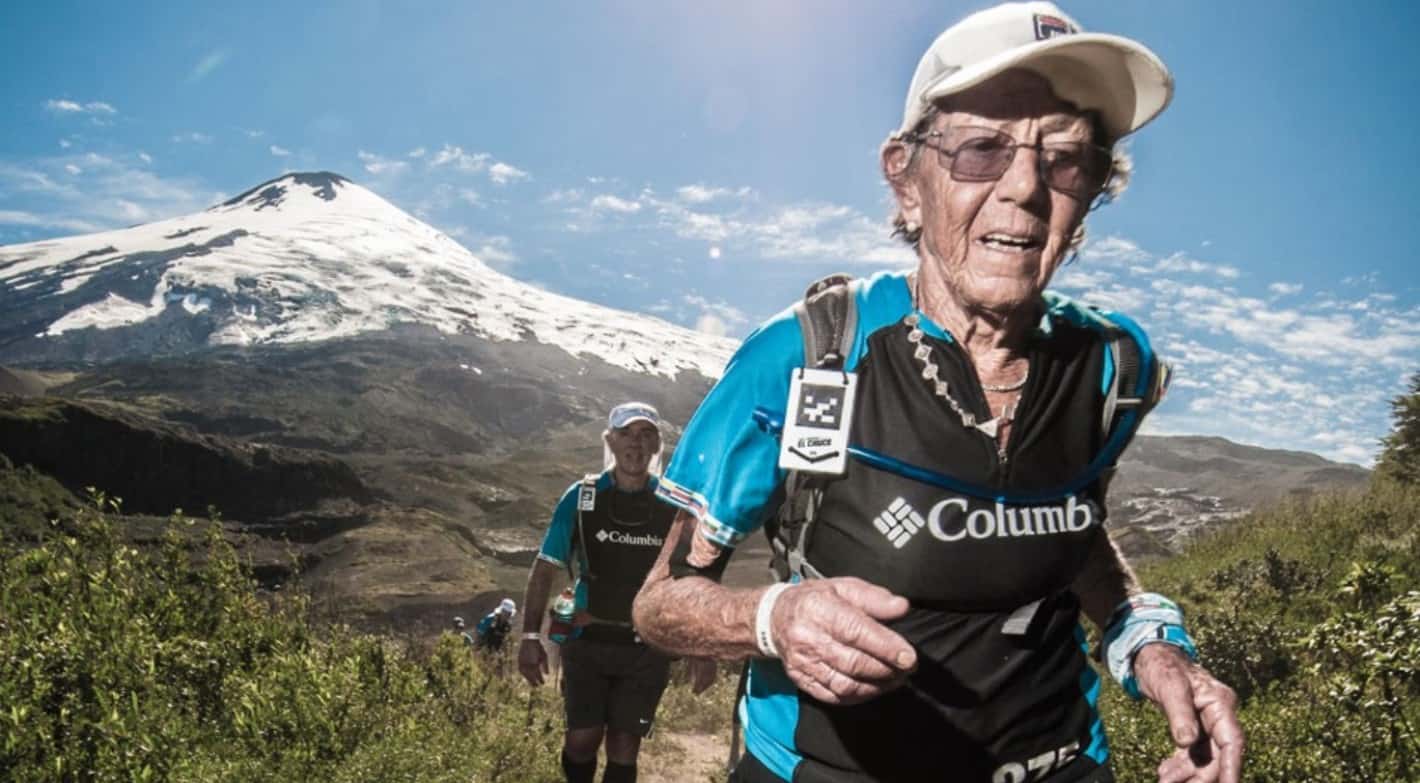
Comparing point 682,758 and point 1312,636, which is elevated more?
point 1312,636

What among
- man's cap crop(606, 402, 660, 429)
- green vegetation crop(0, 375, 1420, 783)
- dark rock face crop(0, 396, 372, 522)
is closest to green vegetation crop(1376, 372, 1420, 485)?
green vegetation crop(0, 375, 1420, 783)

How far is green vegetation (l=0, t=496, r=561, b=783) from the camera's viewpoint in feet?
12.8

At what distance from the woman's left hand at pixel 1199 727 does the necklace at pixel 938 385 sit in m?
A: 0.77

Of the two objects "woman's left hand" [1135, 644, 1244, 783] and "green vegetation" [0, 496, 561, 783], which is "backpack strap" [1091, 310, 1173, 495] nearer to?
"woman's left hand" [1135, 644, 1244, 783]

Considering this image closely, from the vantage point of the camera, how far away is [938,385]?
2.02 m

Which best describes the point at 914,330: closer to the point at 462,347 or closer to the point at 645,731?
the point at 645,731

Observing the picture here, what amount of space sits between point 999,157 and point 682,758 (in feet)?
32.3

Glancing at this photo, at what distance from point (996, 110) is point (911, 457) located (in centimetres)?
95

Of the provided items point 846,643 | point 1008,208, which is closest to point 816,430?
point 846,643

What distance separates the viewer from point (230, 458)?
66.4 meters

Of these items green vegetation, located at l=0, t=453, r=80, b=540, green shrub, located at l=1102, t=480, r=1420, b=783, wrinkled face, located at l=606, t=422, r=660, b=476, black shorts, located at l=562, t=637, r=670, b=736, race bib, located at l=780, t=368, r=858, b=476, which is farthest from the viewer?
green vegetation, located at l=0, t=453, r=80, b=540

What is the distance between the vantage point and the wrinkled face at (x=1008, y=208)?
211 cm

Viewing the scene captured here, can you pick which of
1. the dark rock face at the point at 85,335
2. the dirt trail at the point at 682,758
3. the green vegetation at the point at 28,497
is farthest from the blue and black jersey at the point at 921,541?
the dark rock face at the point at 85,335

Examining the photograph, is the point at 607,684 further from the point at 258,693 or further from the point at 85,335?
the point at 85,335
